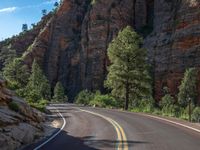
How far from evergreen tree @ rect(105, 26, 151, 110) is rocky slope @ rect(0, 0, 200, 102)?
26348 millimetres

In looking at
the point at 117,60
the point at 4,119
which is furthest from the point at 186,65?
the point at 4,119

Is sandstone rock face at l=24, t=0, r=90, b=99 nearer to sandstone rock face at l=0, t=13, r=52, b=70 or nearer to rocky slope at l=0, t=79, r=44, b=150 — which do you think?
sandstone rock face at l=0, t=13, r=52, b=70

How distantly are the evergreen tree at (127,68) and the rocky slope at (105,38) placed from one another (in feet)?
86.4

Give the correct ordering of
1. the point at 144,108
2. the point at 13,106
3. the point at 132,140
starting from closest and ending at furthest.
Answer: the point at 132,140
the point at 13,106
the point at 144,108

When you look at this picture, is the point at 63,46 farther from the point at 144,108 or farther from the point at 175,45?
the point at 144,108

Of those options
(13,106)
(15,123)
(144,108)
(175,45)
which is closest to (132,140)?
(15,123)

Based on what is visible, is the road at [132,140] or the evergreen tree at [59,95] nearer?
the road at [132,140]

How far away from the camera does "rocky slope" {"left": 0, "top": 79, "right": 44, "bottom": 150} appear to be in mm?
15664

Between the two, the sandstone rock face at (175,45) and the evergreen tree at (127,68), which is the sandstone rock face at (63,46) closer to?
the sandstone rock face at (175,45)

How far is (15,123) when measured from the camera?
17812 millimetres

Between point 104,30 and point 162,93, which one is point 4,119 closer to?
point 162,93

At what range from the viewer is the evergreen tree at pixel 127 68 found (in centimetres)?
4622

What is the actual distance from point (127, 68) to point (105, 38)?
52.7 m

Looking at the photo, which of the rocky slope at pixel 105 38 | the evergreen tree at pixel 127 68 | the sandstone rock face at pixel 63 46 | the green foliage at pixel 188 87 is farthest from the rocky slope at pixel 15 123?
the sandstone rock face at pixel 63 46
